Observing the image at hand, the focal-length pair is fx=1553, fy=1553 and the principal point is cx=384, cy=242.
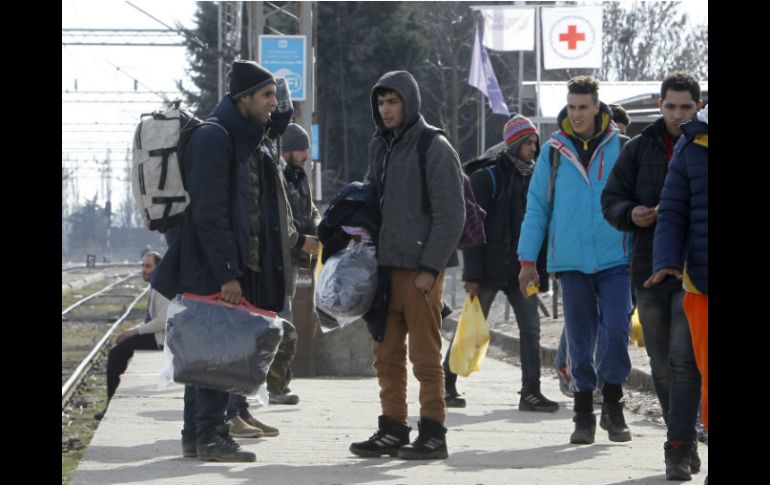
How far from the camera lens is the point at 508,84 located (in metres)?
49.7

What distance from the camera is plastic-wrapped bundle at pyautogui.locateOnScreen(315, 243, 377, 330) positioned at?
292 inches

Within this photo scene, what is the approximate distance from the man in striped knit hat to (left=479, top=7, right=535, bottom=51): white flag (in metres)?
17.0

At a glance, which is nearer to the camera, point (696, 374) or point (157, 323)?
point (696, 374)

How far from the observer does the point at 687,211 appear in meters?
6.19

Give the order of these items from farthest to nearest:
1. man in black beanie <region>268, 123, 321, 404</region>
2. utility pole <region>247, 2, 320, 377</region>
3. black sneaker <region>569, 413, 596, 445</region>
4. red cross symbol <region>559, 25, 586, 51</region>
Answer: red cross symbol <region>559, 25, 586, 51</region> → utility pole <region>247, 2, 320, 377</region> → man in black beanie <region>268, 123, 321, 404</region> → black sneaker <region>569, 413, 596, 445</region>

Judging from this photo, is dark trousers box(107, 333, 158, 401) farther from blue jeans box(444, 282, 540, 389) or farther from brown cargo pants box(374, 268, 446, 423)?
brown cargo pants box(374, 268, 446, 423)

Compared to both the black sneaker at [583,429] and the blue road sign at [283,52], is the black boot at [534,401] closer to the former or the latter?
the black sneaker at [583,429]

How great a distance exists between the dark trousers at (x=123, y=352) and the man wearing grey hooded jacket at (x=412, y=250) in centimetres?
566

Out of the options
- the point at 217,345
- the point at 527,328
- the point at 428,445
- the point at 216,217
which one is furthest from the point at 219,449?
the point at 527,328

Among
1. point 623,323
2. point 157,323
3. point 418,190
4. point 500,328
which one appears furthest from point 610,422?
point 500,328

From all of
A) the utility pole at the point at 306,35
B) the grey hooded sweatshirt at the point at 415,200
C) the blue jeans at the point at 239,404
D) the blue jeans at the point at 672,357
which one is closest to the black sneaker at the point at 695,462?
the blue jeans at the point at 672,357

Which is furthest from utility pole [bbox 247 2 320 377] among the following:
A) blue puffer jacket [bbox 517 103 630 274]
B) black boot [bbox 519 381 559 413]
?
blue puffer jacket [bbox 517 103 630 274]
